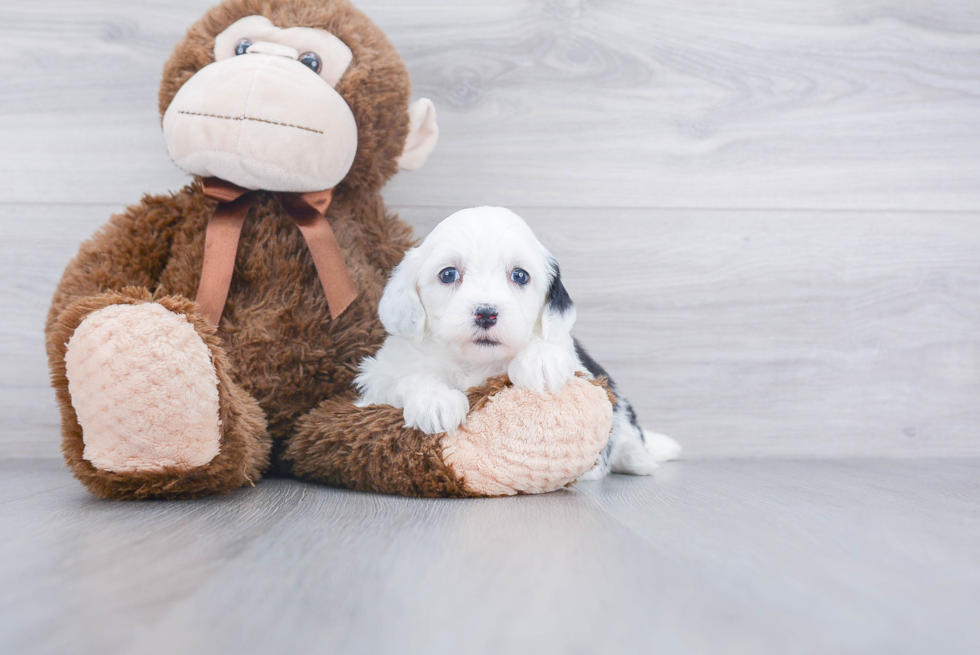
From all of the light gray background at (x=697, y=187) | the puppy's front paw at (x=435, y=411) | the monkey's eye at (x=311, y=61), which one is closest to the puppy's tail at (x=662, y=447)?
the light gray background at (x=697, y=187)

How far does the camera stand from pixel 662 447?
1.49 metres

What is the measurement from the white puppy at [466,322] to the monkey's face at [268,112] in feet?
0.83

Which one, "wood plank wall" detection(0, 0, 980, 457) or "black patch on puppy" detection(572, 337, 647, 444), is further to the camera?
"wood plank wall" detection(0, 0, 980, 457)

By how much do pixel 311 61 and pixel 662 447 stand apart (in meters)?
1.05

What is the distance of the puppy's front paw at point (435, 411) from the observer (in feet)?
3.23

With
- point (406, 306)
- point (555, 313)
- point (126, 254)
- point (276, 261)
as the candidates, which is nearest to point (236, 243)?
point (276, 261)

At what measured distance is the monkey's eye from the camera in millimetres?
1195

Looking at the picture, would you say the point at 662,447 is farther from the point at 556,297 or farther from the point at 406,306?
the point at 406,306

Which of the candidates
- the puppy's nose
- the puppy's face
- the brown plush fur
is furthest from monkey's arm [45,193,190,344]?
the puppy's nose

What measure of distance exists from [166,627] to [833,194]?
1.65 meters

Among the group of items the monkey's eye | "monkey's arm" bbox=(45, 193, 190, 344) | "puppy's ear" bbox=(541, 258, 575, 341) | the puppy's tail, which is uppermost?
the monkey's eye

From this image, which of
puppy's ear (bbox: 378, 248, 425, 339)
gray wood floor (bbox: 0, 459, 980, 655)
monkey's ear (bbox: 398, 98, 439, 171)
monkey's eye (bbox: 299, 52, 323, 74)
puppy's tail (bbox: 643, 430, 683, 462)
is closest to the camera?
gray wood floor (bbox: 0, 459, 980, 655)

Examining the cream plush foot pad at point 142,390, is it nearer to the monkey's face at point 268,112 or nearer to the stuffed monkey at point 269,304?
the stuffed monkey at point 269,304

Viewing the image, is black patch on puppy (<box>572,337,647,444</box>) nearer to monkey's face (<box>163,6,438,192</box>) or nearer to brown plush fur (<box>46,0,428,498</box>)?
Result: brown plush fur (<box>46,0,428,498</box>)
